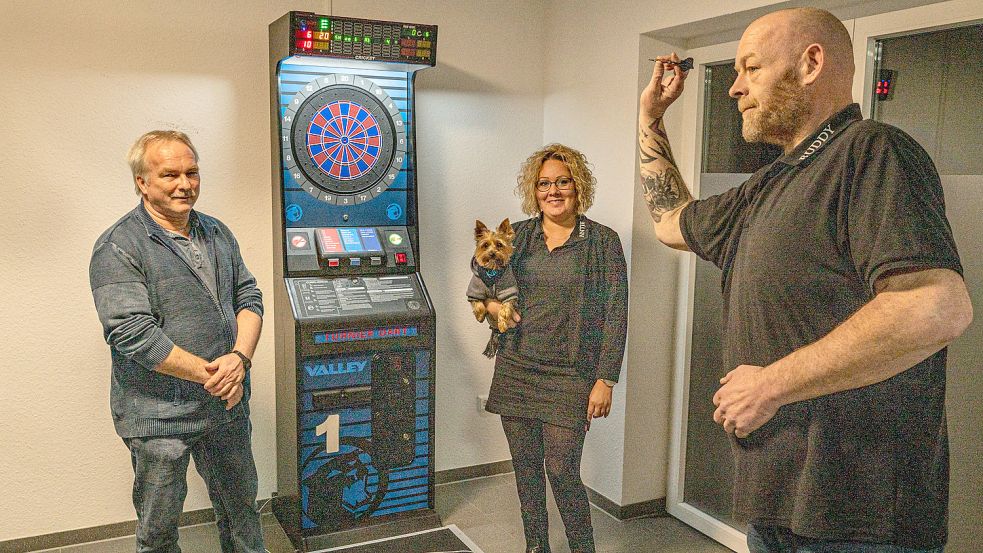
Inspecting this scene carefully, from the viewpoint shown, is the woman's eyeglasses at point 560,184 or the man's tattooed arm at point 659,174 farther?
the woman's eyeglasses at point 560,184

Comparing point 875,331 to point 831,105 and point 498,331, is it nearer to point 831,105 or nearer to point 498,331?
point 831,105

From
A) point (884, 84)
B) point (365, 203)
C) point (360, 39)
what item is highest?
point (360, 39)

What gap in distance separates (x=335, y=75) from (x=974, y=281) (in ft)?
8.23

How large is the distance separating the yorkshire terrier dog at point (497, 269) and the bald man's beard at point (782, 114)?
1.42 meters

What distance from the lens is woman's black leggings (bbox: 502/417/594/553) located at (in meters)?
2.97

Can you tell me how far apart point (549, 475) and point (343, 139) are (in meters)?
1.62

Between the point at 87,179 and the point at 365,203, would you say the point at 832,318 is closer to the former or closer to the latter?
the point at 365,203

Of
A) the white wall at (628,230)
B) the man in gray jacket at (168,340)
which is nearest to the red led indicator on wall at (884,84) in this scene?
the white wall at (628,230)

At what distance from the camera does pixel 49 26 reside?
10.3 feet

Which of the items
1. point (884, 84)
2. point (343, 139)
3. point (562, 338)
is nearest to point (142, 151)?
point (343, 139)

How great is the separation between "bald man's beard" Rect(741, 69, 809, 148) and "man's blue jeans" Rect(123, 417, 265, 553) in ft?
6.37

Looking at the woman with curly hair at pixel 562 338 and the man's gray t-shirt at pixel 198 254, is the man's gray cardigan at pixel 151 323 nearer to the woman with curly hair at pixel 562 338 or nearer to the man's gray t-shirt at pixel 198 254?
the man's gray t-shirt at pixel 198 254

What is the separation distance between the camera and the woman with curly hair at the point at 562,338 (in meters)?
2.96

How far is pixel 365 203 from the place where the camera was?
3.51 metres
